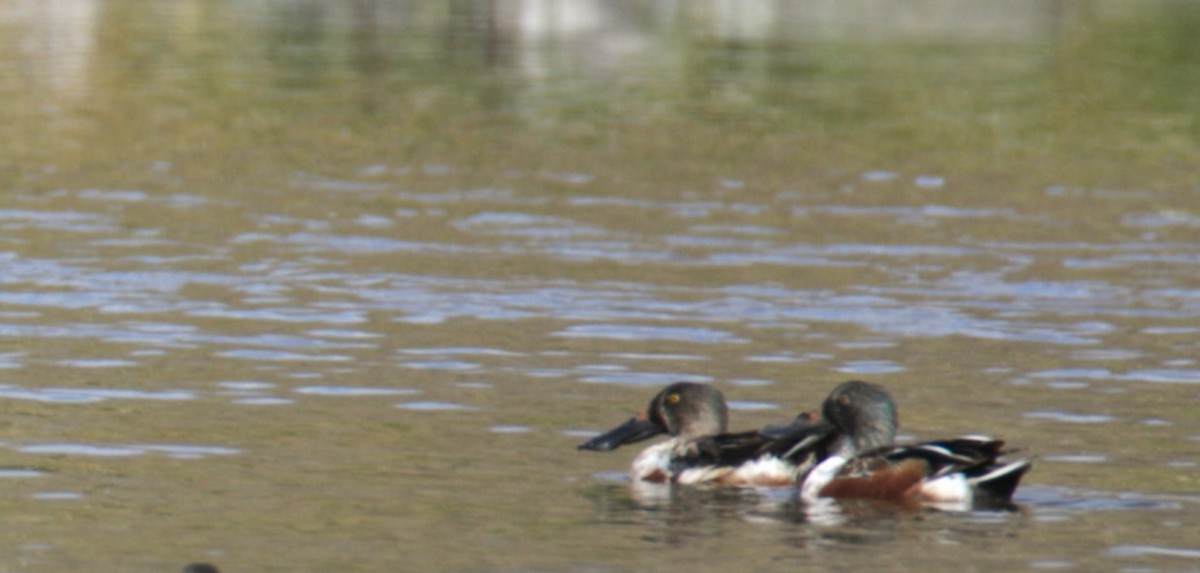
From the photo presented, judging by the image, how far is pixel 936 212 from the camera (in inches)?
845

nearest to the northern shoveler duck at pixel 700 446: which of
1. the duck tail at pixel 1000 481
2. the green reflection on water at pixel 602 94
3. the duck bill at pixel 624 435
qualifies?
the duck bill at pixel 624 435

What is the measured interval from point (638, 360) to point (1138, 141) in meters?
13.8

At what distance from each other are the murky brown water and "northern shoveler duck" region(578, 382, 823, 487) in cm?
16

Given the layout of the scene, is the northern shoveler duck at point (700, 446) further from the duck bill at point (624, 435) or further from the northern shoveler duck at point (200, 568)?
the northern shoveler duck at point (200, 568)

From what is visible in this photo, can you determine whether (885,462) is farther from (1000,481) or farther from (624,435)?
(624,435)

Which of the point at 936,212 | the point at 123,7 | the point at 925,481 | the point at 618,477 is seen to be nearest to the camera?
the point at 925,481

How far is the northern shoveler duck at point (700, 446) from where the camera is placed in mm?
11539

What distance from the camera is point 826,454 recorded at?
11.6 metres

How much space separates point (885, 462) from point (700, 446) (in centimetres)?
103

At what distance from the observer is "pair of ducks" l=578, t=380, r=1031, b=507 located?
10.9 meters

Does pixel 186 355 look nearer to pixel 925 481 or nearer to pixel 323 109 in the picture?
pixel 925 481

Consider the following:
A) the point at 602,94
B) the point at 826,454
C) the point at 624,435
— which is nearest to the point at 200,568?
the point at 624,435

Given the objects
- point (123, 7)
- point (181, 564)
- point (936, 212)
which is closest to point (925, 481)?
point (181, 564)

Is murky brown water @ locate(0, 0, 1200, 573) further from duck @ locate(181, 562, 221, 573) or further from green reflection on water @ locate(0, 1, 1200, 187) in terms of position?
duck @ locate(181, 562, 221, 573)
